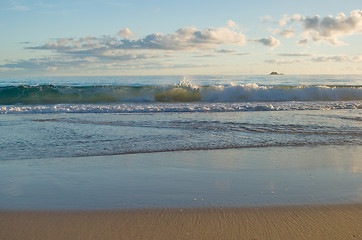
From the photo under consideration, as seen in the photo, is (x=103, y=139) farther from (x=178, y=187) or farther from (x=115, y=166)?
(x=178, y=187)

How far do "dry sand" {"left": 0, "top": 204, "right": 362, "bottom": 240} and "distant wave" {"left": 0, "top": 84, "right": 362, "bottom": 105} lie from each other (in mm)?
21264

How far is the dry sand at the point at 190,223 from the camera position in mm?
3611

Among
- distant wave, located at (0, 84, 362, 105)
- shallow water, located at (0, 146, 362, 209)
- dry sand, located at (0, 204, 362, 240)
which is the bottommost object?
dry sand, located at (0, 204, 362, 240)

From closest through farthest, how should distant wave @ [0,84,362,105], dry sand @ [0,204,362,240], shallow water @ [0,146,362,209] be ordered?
dry sand @ [0,204,362,240] < shallow water @ [0,146,362,209] < distant wave @ [0,84,362,105]

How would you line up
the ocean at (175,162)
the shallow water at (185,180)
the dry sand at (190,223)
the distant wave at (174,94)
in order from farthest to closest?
the distant wave at (174,94) → the ocean at (175,162) → the shallow water at (185,180) → the dry sand at (190,223)

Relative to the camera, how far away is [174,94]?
89.1 feet

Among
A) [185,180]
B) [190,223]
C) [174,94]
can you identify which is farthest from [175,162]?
[174,94]

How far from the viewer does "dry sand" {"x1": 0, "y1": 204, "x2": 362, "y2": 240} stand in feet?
11.8

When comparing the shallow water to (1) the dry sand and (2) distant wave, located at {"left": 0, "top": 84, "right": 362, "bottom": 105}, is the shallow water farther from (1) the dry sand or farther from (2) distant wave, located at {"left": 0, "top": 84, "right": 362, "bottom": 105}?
(2) distant wave, located at {"left": 0, "top": 84, "right": 362, "bottom": 105}

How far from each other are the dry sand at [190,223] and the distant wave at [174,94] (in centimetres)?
2126

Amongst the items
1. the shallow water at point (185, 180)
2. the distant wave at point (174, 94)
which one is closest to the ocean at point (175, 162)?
the shallow water at point (185, 180)

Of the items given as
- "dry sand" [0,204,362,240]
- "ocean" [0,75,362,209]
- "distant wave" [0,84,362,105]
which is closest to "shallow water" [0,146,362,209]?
"ocean" [0,75,362,209]

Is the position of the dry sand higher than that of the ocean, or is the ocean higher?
the ocean

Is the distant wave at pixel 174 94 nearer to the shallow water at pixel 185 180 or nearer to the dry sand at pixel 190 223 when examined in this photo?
the shallow water at pixel 185 180
